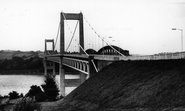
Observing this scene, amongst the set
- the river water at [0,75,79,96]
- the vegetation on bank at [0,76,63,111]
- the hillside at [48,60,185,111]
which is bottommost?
the river water at [0,75,79,96]

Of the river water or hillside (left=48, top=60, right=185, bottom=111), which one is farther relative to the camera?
the river water

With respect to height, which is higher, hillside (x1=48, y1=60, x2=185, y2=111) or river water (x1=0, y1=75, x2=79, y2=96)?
hillside (x1=48, y1=60, x2=185, y2=111)

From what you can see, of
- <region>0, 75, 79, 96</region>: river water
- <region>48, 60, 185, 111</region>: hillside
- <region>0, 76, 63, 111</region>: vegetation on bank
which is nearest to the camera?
<region>48, 60, 185, 111</region>: hillside

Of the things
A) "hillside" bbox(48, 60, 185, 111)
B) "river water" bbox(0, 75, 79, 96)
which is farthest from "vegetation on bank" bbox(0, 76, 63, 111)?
"river water" bbox(0, 75, 79, 96)

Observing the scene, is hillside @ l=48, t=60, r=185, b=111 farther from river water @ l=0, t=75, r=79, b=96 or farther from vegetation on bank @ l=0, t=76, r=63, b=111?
river water @ l=0, t=75, r=79, b=96

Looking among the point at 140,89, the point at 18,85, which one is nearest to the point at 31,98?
the point at 140,89

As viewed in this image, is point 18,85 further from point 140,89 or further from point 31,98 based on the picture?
point 140,89

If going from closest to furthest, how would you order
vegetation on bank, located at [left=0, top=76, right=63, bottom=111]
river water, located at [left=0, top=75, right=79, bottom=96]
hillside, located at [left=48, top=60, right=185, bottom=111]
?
hillside, located at [left=48, top=60, right=185, bottom=111], vegetation on bank, located at [left=0, top=76, right=63, bottom=111], river water, located at [left=0, top=75, right=79, bottom=96]

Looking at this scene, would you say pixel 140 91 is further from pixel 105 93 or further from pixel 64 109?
pixel 64 109

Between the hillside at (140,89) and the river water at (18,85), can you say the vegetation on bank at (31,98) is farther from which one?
the river water at (18,85)

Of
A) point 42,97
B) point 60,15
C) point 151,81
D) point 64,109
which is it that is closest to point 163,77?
point 151,81
